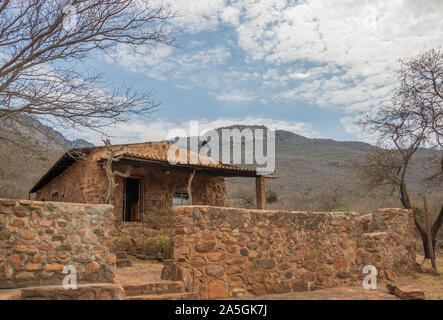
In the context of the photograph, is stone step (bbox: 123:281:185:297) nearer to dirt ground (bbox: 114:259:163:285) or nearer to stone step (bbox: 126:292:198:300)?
stone step (bbox: 126:292:198:300)

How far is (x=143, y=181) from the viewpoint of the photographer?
480 inches

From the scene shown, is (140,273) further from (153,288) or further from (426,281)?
(426,281)

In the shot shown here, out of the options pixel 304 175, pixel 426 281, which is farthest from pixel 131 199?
pixel 304 175

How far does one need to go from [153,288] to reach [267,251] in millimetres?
1893

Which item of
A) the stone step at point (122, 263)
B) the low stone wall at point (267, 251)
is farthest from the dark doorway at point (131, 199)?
the low stone wall at point (267, 251)

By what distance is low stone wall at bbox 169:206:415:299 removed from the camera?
527 cm

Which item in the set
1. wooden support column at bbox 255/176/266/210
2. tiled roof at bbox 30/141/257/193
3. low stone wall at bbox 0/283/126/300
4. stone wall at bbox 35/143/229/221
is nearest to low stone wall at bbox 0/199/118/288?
low stone wall at bbox 0/283/126/300

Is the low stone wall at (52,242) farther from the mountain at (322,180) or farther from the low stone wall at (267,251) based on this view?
the mountain at (322,180)

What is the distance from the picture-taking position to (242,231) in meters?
5.73

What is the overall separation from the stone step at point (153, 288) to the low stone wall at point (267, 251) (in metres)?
0.15

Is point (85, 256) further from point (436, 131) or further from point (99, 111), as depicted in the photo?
point (436, 131)
